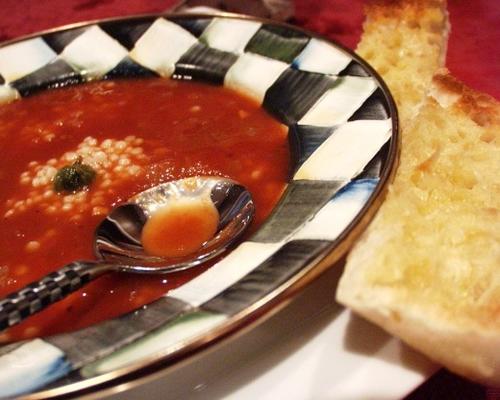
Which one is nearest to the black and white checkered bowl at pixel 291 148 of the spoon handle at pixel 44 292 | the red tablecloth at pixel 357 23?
the spoon handle at pixel 44 292

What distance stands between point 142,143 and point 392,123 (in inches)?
28.2

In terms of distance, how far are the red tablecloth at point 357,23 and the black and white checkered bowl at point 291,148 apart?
0.43 meters

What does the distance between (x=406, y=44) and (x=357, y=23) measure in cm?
77

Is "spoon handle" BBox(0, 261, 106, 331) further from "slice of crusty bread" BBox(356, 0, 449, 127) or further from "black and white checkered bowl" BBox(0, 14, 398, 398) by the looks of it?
"slice of crusty bread" BBox(356, 0, 449, 127)

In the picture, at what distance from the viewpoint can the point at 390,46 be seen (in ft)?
5.90

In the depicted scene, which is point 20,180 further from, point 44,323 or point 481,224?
point 481,224

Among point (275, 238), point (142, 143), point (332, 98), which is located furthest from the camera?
point (142, 143)

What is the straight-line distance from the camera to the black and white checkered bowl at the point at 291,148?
97cm

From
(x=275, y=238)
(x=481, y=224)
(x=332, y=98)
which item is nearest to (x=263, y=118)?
(x=332, y=98)

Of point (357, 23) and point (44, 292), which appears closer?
point (44, 292)

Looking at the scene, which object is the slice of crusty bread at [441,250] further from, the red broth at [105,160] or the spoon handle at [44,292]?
the spoon handle at [44,292]

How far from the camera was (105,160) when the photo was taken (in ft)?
5.43

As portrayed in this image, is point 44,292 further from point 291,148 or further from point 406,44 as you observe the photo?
point 406,44

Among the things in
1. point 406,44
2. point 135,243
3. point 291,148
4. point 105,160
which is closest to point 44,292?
point 135,243
